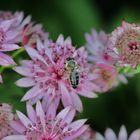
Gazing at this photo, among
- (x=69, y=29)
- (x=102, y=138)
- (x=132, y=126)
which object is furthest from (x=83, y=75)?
(x=69, y=29)

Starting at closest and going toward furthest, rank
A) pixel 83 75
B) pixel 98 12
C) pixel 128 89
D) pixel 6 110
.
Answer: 1. pixel 6 110
2. pixel 83 75
3. pixel 128 89
4. pixel 98 12

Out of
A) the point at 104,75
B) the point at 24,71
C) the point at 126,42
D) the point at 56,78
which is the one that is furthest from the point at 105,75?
the point at 24,71

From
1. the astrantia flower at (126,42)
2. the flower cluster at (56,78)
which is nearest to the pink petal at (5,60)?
the flower cluster at (56,78)

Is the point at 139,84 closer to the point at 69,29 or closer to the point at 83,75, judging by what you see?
the point at 69,29

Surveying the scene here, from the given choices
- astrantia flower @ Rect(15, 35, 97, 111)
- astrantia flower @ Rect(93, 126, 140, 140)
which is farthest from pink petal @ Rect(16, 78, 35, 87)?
astrantia flower @ Rect(93, 126, 140, 140)

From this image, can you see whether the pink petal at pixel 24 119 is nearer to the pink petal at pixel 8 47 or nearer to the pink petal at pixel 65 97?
the pink petal at pixel 65 97

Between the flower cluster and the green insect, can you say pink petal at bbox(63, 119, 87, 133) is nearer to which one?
the flower cluster

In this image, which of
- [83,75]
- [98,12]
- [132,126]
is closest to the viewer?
[83,75]
